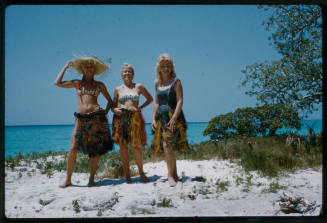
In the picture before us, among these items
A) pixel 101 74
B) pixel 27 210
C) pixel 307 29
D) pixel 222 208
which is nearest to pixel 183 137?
pixel 222 208

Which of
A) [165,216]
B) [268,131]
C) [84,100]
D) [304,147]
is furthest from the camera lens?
[268,131]

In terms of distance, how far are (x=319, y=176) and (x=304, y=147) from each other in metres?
0.64

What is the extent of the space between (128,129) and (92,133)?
41cm

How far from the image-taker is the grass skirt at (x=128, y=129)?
342 cm

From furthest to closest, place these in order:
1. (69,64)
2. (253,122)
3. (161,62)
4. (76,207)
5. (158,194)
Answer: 1. (253,122)
2. (161,62)
3. (69,64)
4. (158,194)
5. (76,207)

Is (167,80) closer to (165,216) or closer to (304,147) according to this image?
(165,216)

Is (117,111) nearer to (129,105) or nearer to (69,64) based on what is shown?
(129,105)

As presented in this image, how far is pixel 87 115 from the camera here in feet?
10.8

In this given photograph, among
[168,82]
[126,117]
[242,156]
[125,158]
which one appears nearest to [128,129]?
[126,117]

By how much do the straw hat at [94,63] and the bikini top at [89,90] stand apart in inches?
5.9

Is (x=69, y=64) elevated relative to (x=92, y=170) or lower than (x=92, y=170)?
elevated

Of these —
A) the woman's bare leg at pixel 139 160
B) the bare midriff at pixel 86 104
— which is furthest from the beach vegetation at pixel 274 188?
the bare midriff at pixel 86 104

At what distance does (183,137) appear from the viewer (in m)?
3.44

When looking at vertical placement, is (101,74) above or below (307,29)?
below
